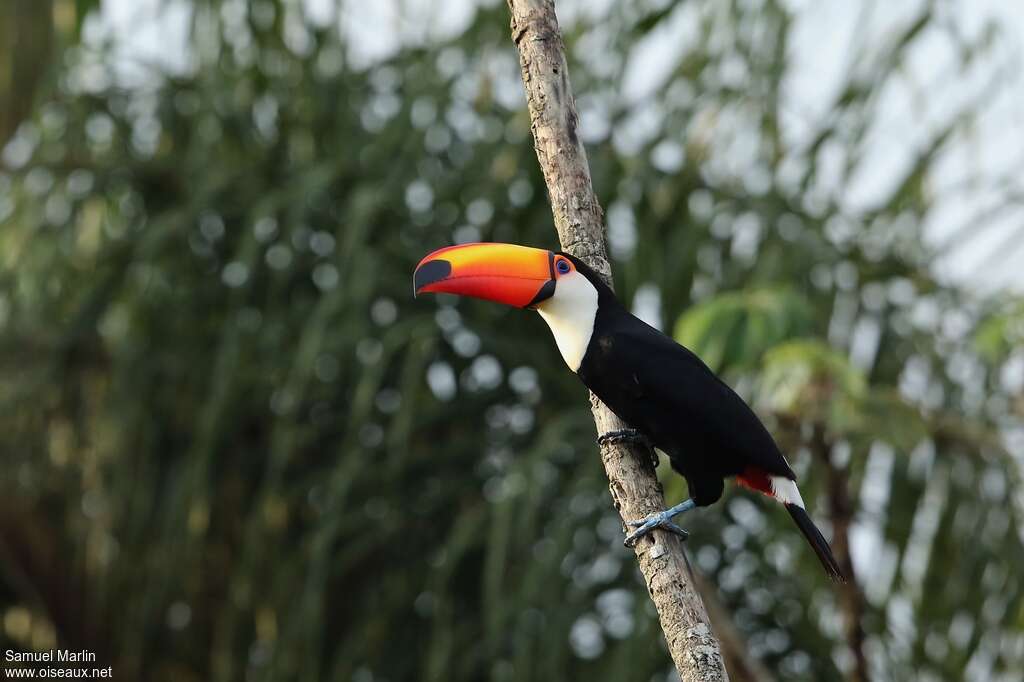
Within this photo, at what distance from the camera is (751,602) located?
437 centimetres

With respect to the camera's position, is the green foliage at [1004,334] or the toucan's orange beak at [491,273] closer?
the toucan's orange beak at [491,273]

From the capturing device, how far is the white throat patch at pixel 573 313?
239 centimetres

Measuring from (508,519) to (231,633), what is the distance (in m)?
1.24

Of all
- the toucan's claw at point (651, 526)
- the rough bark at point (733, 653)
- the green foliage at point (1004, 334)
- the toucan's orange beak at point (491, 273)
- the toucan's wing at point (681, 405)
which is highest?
the green foliage at point (1004, 334)

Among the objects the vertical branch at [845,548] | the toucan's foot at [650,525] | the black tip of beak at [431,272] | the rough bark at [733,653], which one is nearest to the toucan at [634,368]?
the black tip of beak at [431,272]

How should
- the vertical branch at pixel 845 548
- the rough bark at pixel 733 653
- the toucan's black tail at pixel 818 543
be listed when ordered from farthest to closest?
the rough bark at pixel 733 653 → the vertical branch at pixel 845 548 → the toucan's black tail at pixel 818 543

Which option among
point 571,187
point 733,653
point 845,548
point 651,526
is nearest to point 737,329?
point 845,548

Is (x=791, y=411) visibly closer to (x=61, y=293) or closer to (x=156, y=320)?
(x=156, y=320)

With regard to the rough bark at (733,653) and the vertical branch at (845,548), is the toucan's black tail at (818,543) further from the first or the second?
the rough bark at (733,653)

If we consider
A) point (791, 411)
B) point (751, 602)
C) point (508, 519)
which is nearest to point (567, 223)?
point (791, 411)

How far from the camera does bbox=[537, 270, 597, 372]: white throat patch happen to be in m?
2.39

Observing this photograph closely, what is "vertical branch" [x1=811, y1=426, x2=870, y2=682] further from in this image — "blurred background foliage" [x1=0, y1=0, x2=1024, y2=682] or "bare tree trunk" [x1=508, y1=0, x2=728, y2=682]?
"bare tree trunk" [x1=508, y1=0, x2=728, y2=682]

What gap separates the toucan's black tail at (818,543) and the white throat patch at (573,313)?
1.56 ft

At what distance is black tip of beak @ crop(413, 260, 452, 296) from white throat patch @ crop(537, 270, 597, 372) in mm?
203
